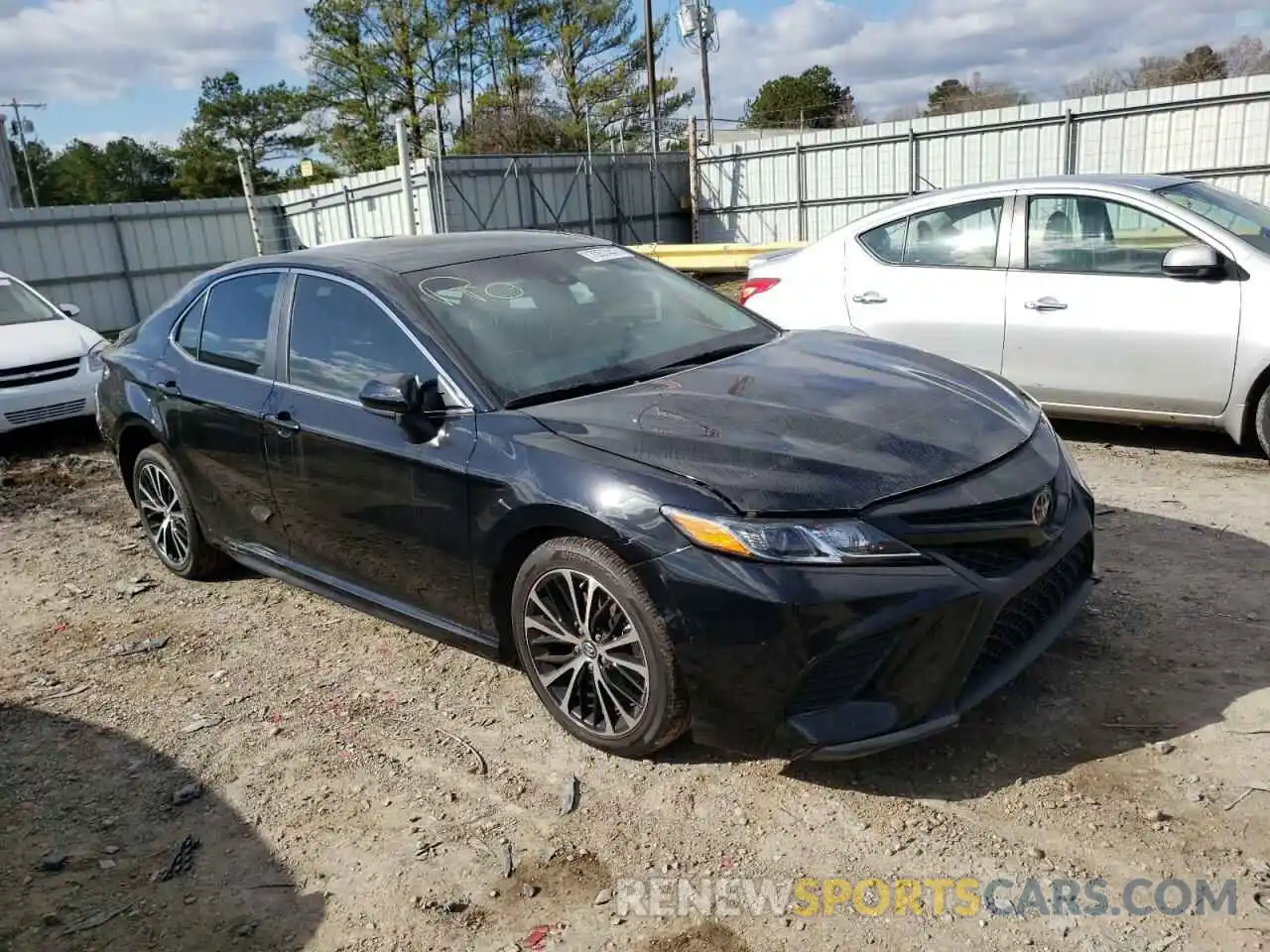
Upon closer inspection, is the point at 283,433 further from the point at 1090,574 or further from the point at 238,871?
A: the point at 1090,574

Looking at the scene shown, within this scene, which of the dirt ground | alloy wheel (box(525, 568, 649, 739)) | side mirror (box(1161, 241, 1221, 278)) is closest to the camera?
the dirt ground

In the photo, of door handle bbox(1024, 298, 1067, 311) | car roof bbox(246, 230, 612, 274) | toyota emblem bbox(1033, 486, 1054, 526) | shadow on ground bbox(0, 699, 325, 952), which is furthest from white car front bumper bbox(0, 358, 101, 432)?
toyota emblem bbox(1033, 486, 1054, 526)

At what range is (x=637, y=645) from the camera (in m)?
3.09

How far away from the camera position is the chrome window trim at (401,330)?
3.58 meters

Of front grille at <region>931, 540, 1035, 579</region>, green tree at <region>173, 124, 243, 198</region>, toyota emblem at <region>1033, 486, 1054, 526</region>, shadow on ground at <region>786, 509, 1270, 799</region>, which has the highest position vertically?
green tree at <region>173, 124, 243, 198</region>

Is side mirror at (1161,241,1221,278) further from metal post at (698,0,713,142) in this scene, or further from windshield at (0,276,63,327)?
metal post at (698,0,713,142)

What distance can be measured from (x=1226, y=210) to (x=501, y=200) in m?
18.3

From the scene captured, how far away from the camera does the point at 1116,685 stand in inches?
137

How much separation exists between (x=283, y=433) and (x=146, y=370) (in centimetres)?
142

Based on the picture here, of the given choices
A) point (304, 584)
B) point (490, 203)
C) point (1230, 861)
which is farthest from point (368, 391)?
point (490, 203)

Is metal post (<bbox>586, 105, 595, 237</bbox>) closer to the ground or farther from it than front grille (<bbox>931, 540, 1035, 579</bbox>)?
farther from it

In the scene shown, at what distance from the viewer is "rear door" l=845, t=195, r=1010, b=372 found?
6316mm

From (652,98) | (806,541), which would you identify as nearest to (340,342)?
(806,541)

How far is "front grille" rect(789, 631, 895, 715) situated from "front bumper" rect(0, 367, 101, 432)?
7.61 m
